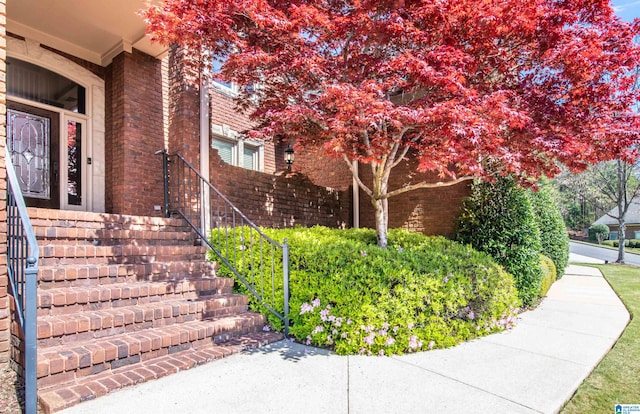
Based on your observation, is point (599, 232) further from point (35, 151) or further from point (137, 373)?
point (35, 151)

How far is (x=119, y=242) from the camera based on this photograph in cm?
428

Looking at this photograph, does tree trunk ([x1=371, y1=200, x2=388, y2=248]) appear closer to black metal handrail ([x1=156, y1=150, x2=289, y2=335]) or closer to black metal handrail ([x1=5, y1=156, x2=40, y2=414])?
black metal handrail ([x1=156, y1=150, x2=289, y2=335])

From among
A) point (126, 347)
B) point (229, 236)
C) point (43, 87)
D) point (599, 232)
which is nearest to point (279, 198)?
point (229, 236)

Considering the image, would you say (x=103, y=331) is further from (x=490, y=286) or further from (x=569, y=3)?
(x=569, y=3)

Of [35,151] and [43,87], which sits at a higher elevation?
[43,87]

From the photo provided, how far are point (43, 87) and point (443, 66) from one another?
5.83m

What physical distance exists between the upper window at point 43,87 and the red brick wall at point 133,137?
44 centimetres

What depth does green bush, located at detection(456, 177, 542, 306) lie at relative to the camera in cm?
559

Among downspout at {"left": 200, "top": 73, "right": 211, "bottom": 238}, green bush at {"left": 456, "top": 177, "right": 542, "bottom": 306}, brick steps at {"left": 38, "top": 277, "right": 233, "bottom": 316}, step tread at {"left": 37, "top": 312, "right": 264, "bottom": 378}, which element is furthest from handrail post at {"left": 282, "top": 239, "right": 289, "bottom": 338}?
green bush at {"left": 456, "top": 177, "right": 542, "bottom": 306}

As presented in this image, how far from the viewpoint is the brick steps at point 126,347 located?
254 centimetres

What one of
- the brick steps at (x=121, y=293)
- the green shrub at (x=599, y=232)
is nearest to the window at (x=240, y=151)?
the brick steps at (x=121, y=293)

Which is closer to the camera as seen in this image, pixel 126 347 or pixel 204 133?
pixel 126 347

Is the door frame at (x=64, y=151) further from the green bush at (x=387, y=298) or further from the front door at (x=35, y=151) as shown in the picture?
the green bush at (x=387, y=298)

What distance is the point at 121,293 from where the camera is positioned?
3430 mm
